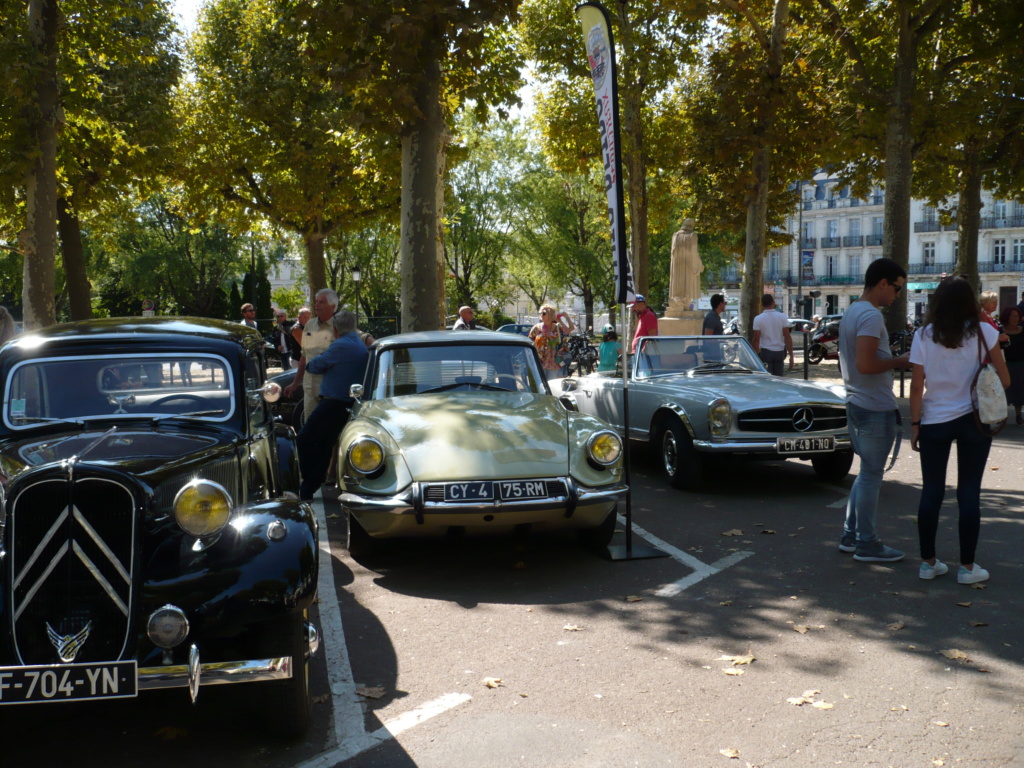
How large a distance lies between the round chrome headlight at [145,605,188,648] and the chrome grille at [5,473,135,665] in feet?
0.37

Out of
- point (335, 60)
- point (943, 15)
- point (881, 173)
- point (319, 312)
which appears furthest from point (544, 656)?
point (881, 173)

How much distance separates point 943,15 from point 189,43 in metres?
22.4

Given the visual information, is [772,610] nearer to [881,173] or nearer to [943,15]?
[943,15]

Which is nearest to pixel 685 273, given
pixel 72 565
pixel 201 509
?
pixel 201 509

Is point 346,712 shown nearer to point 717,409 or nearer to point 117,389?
point 117,389

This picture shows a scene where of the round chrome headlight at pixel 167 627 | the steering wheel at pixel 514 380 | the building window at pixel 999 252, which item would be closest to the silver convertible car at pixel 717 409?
the steering wheel at pixel 514 380

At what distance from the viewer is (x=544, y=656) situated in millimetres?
5113

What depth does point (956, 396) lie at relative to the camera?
239 inches

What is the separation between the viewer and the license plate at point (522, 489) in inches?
253

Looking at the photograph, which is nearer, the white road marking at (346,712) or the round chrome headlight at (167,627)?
the round chrome headlight at (167,627)

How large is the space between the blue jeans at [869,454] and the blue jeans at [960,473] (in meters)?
0.45

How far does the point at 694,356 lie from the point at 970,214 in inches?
783

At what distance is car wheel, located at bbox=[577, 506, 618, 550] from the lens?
711cm

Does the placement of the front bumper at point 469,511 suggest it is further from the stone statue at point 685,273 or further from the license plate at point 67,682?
the stone statue at point 685,273
